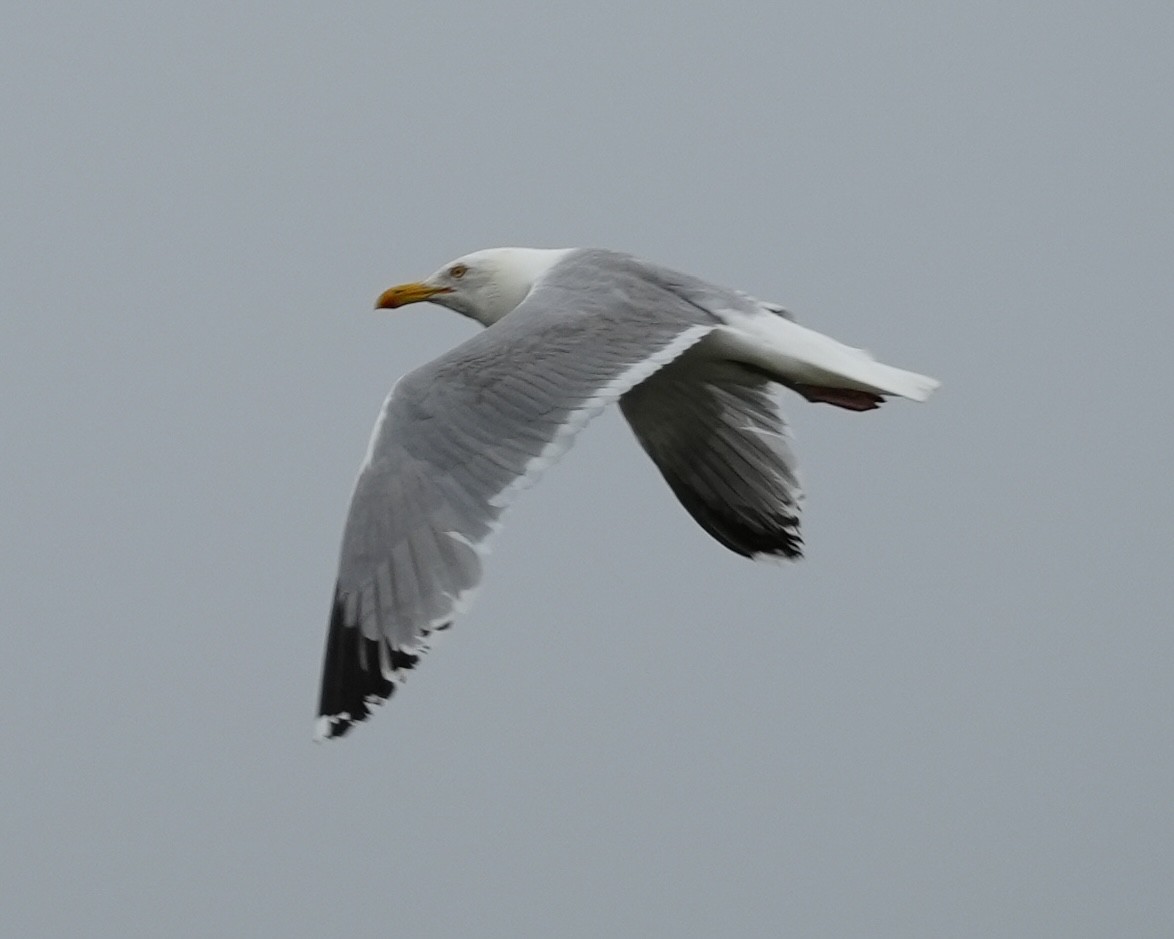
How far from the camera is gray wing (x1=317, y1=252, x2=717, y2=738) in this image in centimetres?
539

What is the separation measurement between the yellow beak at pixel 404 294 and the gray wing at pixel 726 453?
671mm

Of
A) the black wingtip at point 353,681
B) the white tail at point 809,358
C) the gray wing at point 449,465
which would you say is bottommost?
the black wingtip at point 353,681

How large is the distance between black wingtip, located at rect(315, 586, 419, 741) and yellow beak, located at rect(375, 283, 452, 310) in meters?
2.01

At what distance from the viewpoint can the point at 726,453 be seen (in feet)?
23.8

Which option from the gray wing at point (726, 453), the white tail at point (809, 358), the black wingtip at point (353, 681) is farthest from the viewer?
the gray wing at point (726, 453)

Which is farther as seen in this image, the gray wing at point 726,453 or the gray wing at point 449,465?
the gray wing at point 726,453

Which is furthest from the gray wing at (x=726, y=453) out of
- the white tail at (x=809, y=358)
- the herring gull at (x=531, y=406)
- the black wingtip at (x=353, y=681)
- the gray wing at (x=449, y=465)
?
the black wingtip at (x=353, y=681)

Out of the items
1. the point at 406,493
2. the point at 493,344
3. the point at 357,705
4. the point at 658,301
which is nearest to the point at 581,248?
the point at 658,301

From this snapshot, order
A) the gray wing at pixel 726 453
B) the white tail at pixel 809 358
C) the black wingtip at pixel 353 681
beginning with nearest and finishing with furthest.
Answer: the black wingtip at pixel 353 681, the white tail at pixel 809 358, the gray wing at pixel 726 453

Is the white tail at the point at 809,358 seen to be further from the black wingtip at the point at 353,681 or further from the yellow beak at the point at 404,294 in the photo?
the black wingtip at the point at 353,681

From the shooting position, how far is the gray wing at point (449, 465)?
539cm

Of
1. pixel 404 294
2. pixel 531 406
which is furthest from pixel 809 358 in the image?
pixel 404 294

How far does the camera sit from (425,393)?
5.69m

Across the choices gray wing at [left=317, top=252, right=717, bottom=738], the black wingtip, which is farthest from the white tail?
the black wingtip
